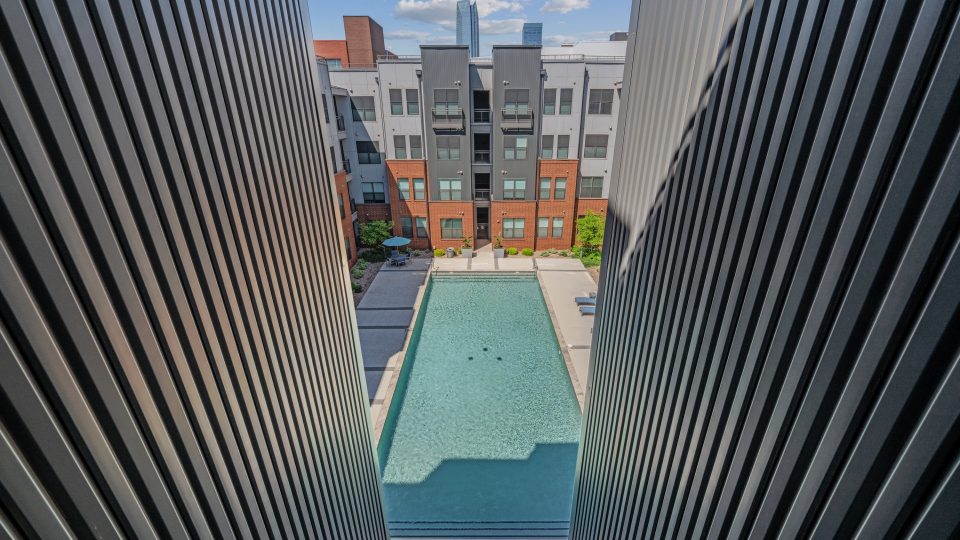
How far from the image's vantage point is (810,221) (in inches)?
79.2

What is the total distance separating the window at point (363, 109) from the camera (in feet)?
67.6

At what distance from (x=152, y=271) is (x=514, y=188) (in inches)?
801

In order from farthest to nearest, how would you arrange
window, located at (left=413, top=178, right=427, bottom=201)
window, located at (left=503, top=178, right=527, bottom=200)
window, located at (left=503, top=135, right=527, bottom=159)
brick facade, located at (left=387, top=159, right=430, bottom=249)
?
window, located at (left=413, top=178, right=427, bottom=201) < window, located at (left=503, top=178, right=527, bottom=200) < brick facade, located at (left=387, top=159, right=430, bottom=249) < window, located at (left=503, top=135, right=527, bottom=159)

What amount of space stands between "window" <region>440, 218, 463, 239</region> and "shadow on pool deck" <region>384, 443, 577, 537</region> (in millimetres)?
14109

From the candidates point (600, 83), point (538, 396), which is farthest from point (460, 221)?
point (538, 396)

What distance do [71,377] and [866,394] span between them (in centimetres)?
321

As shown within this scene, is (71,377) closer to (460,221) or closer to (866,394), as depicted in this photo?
(866,394)

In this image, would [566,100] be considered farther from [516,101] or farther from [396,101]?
[396,101]

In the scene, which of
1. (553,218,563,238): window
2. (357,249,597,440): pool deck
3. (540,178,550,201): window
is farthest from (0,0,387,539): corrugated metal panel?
(553,218,563,238): window

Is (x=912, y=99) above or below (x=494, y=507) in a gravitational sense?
above

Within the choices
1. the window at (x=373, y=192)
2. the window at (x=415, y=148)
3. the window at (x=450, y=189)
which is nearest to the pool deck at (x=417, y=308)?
the window at (x=450, y=189)

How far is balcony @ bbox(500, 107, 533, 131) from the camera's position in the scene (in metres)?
19.9

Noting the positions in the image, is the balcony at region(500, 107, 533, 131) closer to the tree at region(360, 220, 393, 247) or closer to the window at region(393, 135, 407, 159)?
the window at region(393, 135, 407, 159)

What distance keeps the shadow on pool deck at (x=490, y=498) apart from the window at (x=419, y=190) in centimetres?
1478
